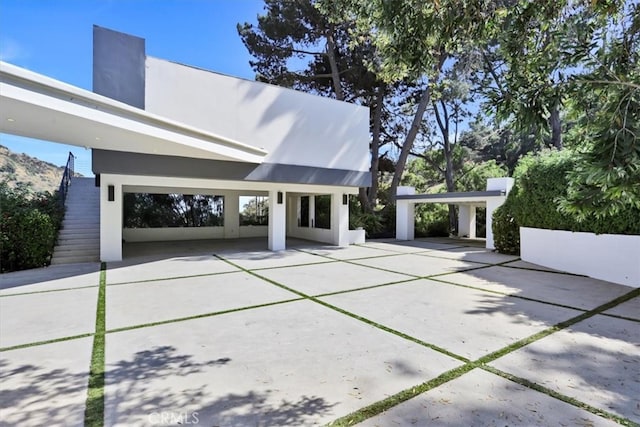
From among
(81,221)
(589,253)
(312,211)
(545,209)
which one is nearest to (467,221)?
(312,211)

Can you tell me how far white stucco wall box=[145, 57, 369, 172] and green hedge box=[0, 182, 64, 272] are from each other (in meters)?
4.49

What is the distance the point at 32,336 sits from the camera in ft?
14.6

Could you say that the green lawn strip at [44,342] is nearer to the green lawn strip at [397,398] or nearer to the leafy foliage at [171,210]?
the green lawn strip at [397,398]

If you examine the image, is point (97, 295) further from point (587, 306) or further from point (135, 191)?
point (135, 191)

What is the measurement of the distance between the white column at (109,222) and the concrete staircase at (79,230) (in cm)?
57

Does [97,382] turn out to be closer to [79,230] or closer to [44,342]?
[44,342]

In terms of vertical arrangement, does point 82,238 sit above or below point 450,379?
above

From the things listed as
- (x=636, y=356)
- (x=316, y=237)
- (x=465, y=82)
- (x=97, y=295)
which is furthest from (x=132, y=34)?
(x=465, y=82)

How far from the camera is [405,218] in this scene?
61.0 ft

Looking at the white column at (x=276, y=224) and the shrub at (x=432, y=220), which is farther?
the shrub at (x=432, y=220)

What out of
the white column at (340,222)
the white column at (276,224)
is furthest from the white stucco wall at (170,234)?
the white column at (340,222)

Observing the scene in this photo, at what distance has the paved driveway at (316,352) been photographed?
285cm

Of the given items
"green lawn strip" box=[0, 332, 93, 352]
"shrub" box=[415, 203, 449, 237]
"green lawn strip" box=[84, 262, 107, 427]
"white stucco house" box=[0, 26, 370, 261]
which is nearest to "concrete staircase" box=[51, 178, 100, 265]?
"white stucco house" box=[0, 26, 370, 261]

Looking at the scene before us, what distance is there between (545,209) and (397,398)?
31.5 ft
